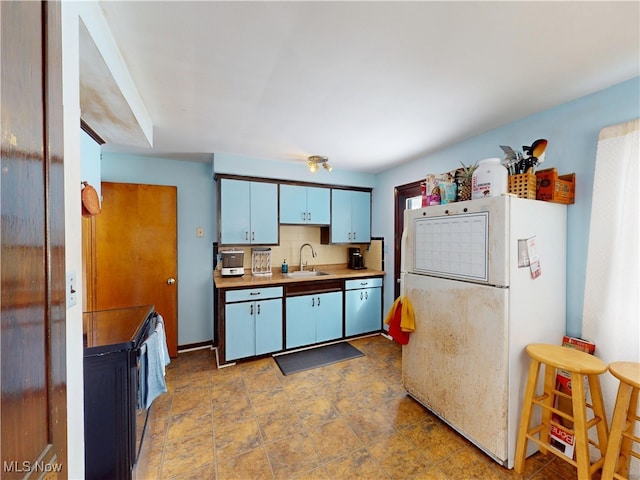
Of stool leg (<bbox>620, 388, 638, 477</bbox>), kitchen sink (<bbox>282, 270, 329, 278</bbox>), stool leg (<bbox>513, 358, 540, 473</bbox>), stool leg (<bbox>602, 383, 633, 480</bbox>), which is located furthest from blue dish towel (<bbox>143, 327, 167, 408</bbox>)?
stool leg (<bbox>620, 388, 638, 477</bbox>)

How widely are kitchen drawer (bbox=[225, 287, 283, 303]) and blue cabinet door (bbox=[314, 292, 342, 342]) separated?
1.78 feet

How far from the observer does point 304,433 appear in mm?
1848

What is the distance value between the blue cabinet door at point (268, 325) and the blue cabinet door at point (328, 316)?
0.49 metres

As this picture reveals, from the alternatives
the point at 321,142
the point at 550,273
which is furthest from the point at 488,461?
A: the point at 321,142

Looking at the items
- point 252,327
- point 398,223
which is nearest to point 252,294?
point 252,327

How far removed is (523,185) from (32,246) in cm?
223

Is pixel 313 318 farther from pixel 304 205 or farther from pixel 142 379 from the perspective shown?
pixel 142 379

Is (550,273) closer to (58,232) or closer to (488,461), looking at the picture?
(488,461)

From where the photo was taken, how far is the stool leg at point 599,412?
1.45 m

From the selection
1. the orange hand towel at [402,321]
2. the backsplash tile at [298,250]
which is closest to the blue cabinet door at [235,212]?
the backsplash tile at [298,250]

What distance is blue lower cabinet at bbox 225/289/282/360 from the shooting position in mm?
2773

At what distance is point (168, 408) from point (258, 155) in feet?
8.46

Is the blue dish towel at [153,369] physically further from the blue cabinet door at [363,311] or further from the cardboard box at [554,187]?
the cardboard box at [554,187]

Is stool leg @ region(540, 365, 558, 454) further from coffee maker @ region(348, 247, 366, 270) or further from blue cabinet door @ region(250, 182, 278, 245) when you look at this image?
blue cabinet door @ region(250, 182, 278, 245)
